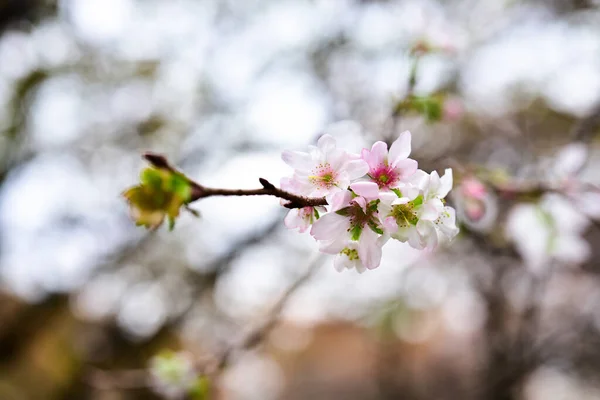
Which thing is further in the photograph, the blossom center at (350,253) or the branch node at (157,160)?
the blossom center at (350,253)

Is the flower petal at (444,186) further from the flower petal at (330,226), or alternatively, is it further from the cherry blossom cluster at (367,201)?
the flower petal at (330,226)

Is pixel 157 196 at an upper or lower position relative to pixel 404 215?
upper

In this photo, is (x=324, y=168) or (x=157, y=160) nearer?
(x=157, y=160)

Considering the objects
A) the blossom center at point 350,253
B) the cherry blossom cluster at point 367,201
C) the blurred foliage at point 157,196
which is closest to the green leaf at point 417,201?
the cherry blossom cluster at point 367,201

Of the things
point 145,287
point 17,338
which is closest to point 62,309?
point 17,338

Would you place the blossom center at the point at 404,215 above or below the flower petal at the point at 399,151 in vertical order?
below

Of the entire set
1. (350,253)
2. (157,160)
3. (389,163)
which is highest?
(157,160)

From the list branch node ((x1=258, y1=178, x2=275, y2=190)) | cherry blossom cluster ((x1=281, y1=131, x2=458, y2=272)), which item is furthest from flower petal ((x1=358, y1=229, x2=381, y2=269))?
branch node ((x1=258, y1=178, x2=275, y2=190))

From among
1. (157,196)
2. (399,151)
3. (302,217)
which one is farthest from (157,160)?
(399,151)

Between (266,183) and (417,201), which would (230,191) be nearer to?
(266,183)
